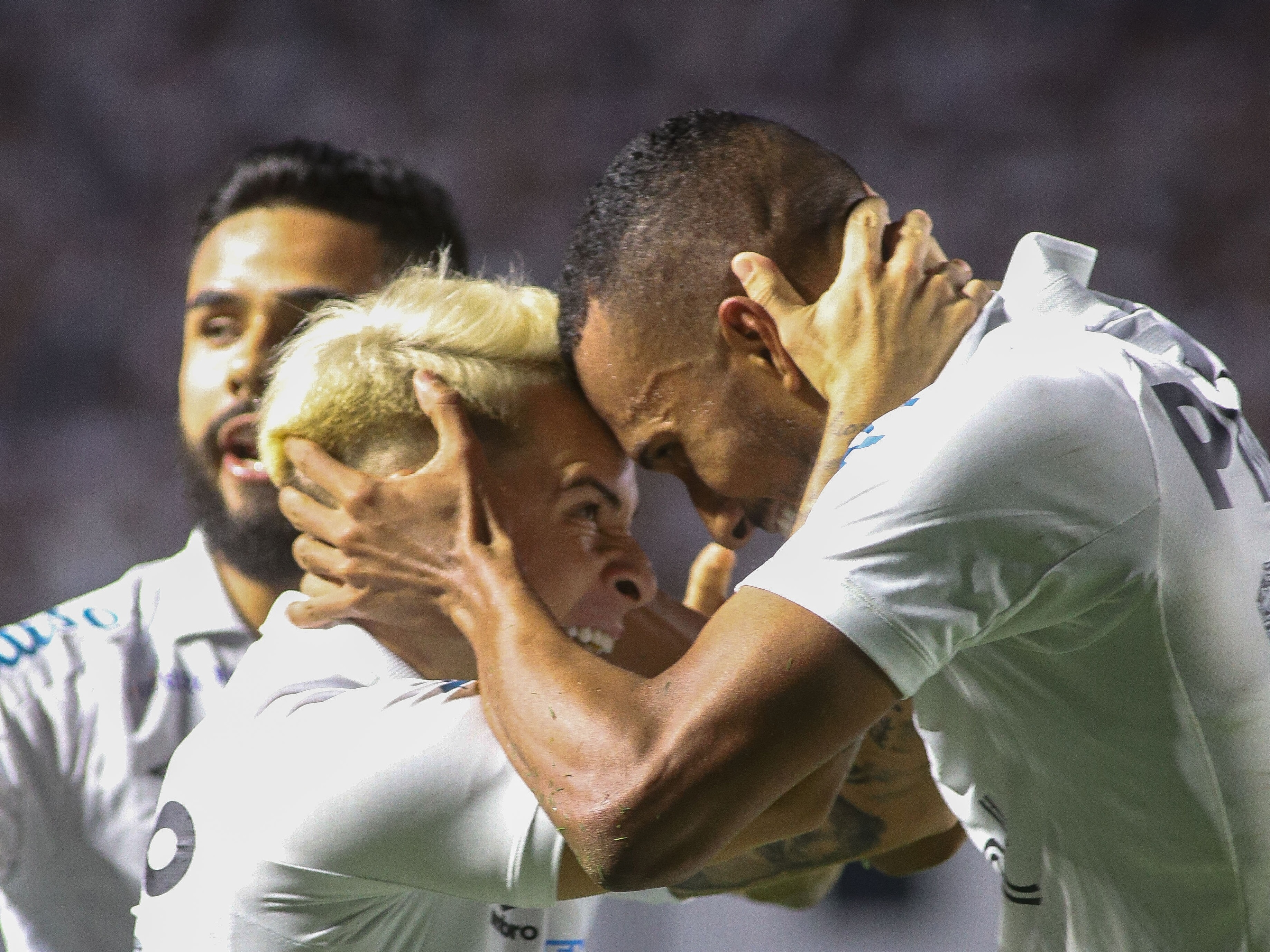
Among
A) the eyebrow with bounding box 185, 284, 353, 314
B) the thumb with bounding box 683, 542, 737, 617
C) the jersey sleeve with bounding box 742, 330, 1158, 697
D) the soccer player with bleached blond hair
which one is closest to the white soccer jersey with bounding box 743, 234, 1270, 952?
the jersey sleeve with bounding box 742, 330, 1158, 697

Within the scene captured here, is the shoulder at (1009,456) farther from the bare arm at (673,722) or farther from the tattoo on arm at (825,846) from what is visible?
the tattoo on arm at (825,846)

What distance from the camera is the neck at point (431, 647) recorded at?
54.2 inches

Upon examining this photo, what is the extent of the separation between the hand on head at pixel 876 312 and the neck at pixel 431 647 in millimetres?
482

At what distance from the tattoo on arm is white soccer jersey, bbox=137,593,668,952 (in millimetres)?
375

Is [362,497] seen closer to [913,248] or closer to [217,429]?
[913,248]

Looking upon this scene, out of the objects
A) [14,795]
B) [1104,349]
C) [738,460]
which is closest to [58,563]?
[14,795]

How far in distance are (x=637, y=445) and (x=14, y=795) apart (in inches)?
55.3

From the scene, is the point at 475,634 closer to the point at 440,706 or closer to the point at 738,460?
the point at 440,706

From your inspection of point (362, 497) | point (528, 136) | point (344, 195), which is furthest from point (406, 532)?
point (528, 136)

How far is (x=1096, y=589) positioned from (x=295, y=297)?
1.79 meters

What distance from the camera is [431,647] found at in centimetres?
142

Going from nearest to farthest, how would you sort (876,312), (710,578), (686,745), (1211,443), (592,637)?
1. (686,745)
2. (1211,443)
3. (876,312)
4. (592,637)
5. (710,578)

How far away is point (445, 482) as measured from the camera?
4.25ft

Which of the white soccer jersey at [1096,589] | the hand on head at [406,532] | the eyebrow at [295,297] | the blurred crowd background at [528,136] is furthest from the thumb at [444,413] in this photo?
the blurred crowd background at [528,136]
